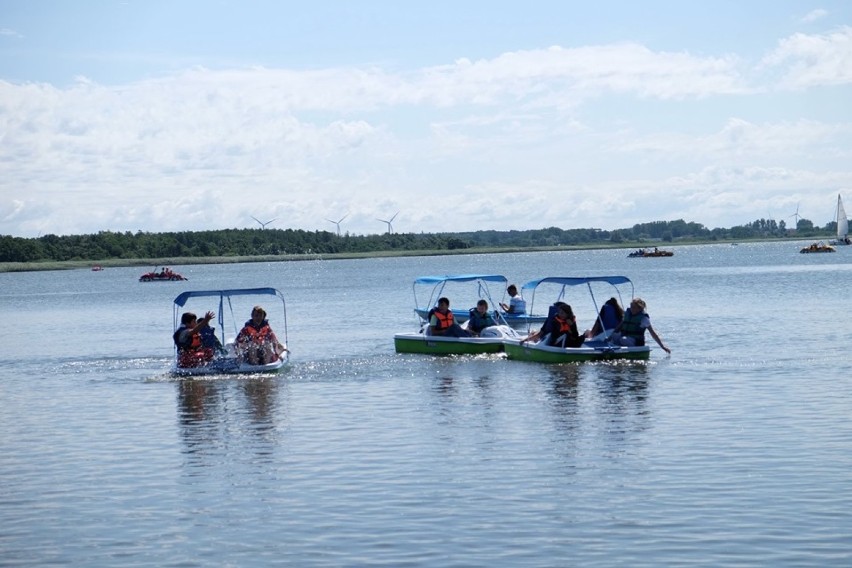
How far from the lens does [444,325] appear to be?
113 ft

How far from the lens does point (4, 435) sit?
883 inches

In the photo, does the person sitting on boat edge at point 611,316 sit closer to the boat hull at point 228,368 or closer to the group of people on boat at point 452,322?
the group of people on boat at point 452,322

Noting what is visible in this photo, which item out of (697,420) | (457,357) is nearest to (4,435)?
(697,420)

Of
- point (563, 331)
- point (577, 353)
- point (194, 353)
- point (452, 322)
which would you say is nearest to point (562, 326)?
point (563, 331)

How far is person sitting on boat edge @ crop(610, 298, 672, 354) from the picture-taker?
30.3 m

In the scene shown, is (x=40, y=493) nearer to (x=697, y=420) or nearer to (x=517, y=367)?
(x=697, y=420)

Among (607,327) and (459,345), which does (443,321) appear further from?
(607,327)

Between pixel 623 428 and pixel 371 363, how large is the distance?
13.6 m

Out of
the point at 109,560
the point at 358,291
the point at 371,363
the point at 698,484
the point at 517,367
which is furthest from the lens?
the point at 358,291

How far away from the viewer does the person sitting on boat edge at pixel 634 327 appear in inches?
1193

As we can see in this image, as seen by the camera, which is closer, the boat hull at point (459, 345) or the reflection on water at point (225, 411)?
the reflection on water at point (225, 411)

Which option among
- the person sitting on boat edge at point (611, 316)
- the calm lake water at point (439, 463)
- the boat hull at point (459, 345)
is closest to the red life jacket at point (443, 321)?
the boat hull at point (459, 345)

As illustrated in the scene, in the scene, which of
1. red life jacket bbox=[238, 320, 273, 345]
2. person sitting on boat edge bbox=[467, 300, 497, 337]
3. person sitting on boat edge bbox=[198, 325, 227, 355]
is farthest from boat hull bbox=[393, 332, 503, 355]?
person sitting on boat edge bbox=[198, 325, 227, 355]

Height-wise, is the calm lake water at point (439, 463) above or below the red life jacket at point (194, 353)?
below
